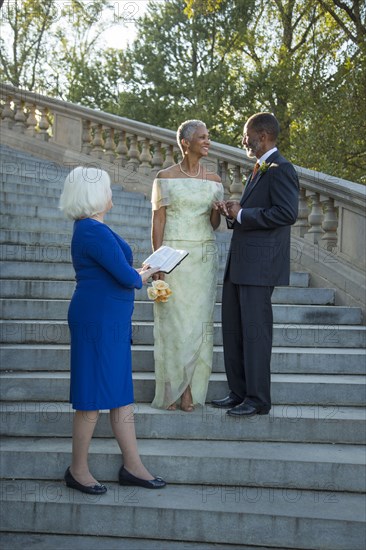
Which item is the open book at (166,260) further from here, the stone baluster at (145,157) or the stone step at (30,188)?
the stone baluster at (145,157)

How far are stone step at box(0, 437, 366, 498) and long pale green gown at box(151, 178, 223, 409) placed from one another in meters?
0.58

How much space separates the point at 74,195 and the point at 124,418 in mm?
1387

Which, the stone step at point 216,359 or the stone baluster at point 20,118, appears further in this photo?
the stone baluster at point 20,118

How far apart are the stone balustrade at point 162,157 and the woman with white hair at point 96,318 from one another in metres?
3.36

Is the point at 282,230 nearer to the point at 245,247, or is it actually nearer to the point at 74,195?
the point at 245,247

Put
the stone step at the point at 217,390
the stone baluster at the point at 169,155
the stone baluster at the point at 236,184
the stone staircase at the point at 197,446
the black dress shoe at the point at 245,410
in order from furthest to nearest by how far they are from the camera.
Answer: the stone baluster at the point at 169,155, the stone baluster at the point at 236,184, the stone step at the point at 217,390, the black dress shoe at the point at 245,410, the stone staircase at the point at 197,446

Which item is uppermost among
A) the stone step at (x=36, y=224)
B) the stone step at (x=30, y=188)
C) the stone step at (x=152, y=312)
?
the stone step at (x=30, y=188)

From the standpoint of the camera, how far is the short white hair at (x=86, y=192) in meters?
4.07

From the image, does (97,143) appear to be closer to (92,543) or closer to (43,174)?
(43,174)

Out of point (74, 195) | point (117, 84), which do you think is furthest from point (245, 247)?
point (117, 84)

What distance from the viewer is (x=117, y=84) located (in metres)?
27.5

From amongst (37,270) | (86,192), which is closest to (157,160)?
(37,270)

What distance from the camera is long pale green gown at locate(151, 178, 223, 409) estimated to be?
16.9 feet

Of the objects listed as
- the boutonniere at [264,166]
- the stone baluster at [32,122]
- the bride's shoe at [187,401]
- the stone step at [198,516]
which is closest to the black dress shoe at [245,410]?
the bride's shoe at [187,401]
